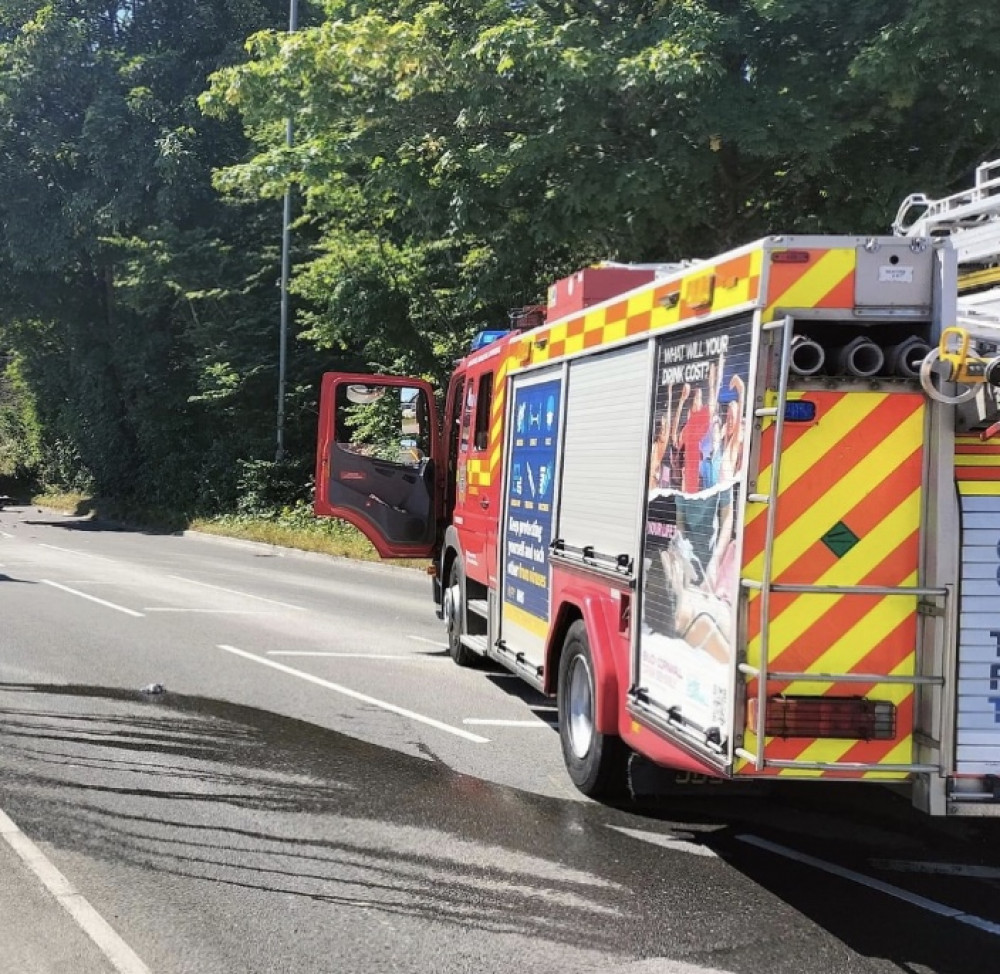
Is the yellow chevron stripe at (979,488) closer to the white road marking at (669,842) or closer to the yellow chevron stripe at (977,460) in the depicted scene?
the yellow chevron stripe at (977,460)

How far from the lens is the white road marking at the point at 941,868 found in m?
5.15

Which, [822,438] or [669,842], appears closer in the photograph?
[822,438]

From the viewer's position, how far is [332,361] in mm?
30859

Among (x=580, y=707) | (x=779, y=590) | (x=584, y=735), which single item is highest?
(x=779, y=590)

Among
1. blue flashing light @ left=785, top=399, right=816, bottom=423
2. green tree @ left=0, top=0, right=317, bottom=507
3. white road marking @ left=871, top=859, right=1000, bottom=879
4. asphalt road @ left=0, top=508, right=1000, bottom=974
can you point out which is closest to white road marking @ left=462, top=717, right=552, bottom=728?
asphalt road @ left=0, top=508, right=1000, bottom=974

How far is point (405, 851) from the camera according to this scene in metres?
5.27

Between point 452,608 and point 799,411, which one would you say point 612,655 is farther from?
point 452,608

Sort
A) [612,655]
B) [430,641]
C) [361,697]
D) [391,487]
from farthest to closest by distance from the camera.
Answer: [430,641]
[391,487]
[361,697]
[612,655]

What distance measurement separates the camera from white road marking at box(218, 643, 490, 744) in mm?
7727

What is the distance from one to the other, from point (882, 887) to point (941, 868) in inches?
18.2

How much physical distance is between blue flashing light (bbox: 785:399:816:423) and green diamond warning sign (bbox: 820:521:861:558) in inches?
16.6

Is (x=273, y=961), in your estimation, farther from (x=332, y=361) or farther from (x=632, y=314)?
(x=332, y=361)

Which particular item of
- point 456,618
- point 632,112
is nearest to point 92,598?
point 456,618

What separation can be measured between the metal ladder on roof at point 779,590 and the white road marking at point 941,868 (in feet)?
3.40
